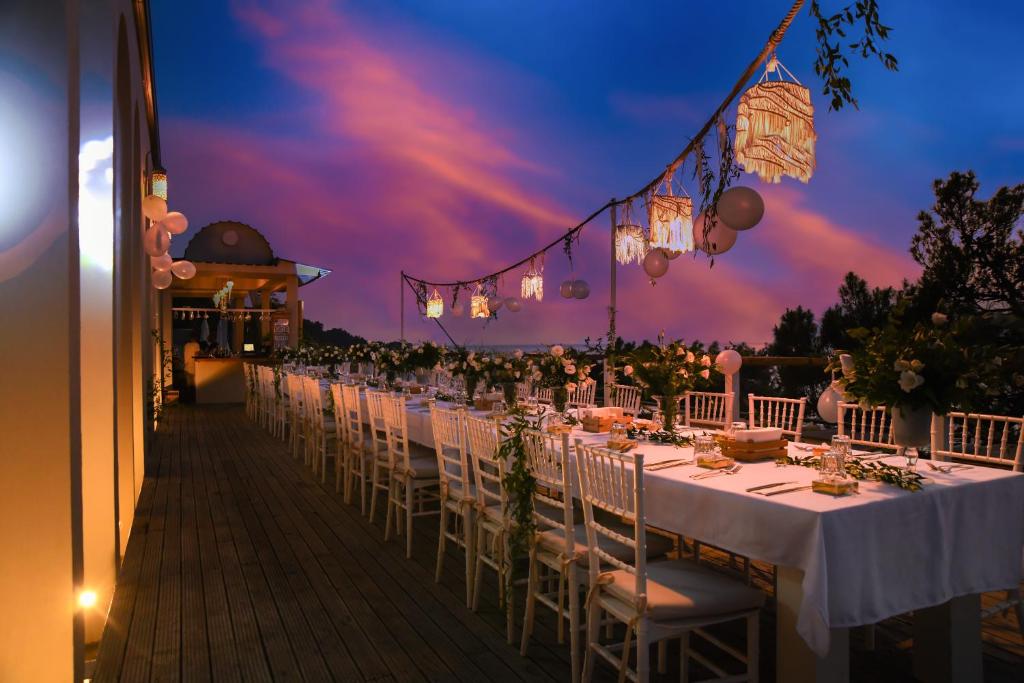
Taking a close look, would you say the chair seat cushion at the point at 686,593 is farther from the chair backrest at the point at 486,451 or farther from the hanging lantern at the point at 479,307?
the hanging lantern at the point at 479,307

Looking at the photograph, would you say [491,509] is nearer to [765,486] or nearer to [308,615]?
[308,615]

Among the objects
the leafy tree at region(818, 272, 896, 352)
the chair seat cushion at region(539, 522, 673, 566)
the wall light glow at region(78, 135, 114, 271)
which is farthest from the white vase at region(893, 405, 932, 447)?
the leafy tree at region(818, 272, 896, 352)

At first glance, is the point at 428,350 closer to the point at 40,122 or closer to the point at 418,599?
the point at 418,599

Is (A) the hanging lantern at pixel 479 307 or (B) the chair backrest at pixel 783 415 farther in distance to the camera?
(A) the hanging lantern at pixel 479 307

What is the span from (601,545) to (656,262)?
3.23 metres

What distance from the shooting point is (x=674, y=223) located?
4.70 m

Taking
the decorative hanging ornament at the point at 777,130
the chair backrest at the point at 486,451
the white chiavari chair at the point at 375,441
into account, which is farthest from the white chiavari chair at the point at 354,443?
the decorative hanging ornament at the point at 777,130

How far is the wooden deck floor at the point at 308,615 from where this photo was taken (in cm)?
302

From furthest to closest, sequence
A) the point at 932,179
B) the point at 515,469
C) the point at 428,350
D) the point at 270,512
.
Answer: the point at 932,179
the point at 428,350
the point at 270,512
the point at 515,469

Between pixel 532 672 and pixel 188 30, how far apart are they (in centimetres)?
1812

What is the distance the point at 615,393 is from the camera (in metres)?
6.50

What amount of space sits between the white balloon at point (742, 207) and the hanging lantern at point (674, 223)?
2.30 ft

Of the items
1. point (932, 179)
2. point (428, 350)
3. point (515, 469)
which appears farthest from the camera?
point (932, 179)

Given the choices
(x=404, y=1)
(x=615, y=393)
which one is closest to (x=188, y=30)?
(x=404, y=1)
